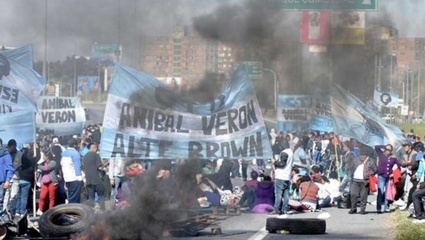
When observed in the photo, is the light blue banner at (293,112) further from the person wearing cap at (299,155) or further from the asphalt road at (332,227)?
the asphalt road at (332,227)

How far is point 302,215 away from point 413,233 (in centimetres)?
574

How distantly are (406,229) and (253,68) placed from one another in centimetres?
465

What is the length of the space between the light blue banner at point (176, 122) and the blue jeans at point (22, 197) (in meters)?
1.84

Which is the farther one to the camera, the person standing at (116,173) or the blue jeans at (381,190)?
the blue jeans at (381,190)

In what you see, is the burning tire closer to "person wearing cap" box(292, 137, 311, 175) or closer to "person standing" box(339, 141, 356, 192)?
"person standing" box(339, 141, 356, 192)

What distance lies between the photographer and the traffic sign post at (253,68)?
2190cm

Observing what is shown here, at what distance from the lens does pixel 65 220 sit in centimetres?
1864

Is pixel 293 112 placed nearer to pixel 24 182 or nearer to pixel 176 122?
pixel 176 122

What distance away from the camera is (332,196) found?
27938mm

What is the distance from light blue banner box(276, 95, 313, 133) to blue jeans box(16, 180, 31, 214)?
5948 mm

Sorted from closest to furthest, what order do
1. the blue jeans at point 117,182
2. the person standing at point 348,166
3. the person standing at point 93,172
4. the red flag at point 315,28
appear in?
the red flag at point 315,28
the person standing at point 93,172
the blue jeans at point 117,182
the person standing at point 348,166

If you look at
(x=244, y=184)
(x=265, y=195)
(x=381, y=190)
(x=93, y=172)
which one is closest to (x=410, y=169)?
(x=381, y=190)

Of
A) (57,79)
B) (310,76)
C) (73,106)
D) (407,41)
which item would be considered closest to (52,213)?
(310,76)

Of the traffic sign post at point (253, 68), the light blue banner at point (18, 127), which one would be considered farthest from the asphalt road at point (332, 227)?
the light blue banner at point (18, 127)
